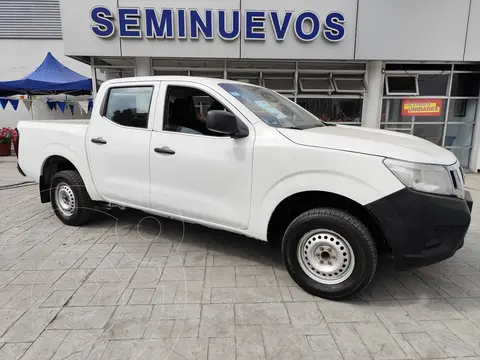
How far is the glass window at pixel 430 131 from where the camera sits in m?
10.2

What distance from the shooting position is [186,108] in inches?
155

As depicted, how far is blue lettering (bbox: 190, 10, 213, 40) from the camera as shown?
28.2 ft

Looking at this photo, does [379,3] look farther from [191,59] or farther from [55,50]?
[55,50]

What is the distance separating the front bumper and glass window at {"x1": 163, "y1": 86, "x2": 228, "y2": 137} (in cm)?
199

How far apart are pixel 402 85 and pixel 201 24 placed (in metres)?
5.96

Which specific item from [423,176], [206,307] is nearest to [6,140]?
[206,307]

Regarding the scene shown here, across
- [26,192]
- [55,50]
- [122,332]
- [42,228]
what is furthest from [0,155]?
[122,332]

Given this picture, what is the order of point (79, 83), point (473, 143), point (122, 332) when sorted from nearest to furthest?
point (122, 332)
point (473, 143)
point (79, 83)

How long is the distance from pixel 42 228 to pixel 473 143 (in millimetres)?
11159

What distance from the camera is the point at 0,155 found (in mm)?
12766

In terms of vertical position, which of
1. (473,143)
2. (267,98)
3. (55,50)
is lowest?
(473,143)

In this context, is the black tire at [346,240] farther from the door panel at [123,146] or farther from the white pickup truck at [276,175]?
the door panel at [123,146]

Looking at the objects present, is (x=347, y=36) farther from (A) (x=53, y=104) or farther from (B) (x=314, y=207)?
(A) (x=53, y=104)

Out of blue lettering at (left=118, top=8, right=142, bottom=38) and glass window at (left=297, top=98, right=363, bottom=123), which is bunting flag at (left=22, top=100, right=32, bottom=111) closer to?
blue lettering at (left=118, top=8, right=142, bottom=38)
